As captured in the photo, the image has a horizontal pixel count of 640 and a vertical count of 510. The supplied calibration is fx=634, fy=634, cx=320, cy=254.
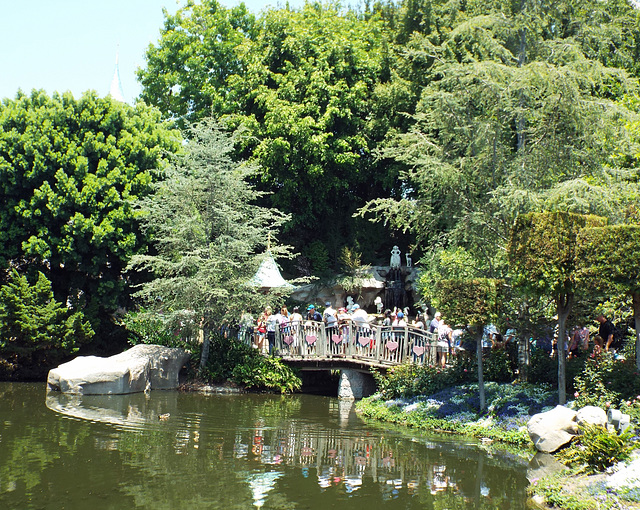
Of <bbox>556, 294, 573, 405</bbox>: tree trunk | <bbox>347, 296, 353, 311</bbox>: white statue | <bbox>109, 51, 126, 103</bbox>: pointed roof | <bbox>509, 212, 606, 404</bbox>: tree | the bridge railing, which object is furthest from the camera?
<bbox>109, 51, 126, 103</bbox>: pointed roof

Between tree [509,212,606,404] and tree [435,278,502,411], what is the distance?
1.02 m

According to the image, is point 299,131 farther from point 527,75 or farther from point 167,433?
point 167,433

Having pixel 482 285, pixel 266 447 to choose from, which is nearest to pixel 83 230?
pixel 266 447

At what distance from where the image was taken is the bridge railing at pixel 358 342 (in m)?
17.7

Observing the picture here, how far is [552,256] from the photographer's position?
1251cm

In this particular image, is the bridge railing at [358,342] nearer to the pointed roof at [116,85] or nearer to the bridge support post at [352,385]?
the bridge support post at [352,385]

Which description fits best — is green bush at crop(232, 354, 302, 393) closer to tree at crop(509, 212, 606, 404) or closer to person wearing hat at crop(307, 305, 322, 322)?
person wearing hat at crop(307, 305, 322, 322)

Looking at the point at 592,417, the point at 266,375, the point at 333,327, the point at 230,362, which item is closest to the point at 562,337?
the point at 592,417

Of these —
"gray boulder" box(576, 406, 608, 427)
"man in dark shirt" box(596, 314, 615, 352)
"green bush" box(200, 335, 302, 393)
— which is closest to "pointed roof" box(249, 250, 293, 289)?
"green bush" box(200, 335, 302, 393)

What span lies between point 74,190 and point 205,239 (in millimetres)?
4748

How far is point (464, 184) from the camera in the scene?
53.5 feet

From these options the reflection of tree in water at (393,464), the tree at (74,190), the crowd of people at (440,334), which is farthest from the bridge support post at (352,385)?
the tree at (74,190)

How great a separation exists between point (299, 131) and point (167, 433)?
52.2 feet

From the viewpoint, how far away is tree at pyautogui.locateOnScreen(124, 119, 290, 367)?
19672mm
